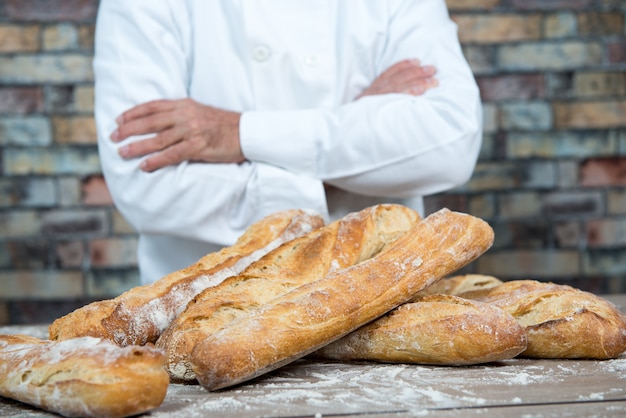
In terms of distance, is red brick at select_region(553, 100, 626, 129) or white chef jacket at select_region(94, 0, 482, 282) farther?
red brick at select_region(553, 100, 626, 129)

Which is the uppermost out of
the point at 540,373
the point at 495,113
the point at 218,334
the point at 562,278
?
the point at 495,113

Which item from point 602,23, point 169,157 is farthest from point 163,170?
point 602,23

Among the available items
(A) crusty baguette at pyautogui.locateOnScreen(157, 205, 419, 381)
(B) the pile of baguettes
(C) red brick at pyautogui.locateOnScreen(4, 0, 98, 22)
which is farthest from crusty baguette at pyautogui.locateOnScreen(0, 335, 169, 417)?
(C) red brick at pyautogui.locateOnScreen(4, 0, 98, 22)

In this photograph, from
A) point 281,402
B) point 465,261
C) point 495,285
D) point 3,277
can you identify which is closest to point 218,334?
point 281,402

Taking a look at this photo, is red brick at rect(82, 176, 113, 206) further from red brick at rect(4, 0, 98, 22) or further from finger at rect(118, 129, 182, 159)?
finger at rect(118, 129, 182, 159)

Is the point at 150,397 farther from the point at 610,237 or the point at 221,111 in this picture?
the point at 610,237

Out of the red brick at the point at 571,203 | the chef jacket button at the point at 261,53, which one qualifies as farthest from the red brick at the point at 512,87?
the chef jacket button at the point at 261,53

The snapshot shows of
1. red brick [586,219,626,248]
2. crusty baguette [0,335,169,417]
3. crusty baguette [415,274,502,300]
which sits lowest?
red brick [586,219,626,248]

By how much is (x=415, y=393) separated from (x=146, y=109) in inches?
37.7

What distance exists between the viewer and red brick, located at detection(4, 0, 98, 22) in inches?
100.0

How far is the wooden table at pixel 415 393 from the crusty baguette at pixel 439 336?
18 mm

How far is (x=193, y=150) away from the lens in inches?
64.2

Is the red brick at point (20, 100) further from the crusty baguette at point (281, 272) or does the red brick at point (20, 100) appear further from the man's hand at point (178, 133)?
the crusty baguette at point (281, 272)

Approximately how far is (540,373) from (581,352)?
0.10 metres
